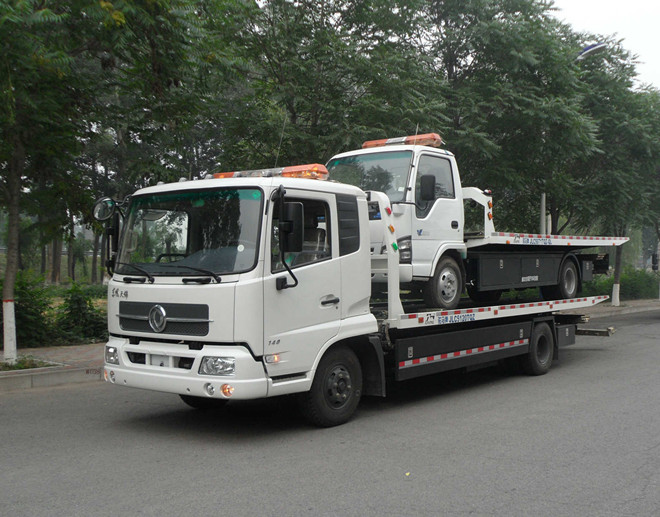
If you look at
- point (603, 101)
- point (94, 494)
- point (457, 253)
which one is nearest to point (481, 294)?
point (457, 253)

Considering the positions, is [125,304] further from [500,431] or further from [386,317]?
[500,431]

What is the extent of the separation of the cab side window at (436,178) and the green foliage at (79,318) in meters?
8.02

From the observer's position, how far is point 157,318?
649 cm

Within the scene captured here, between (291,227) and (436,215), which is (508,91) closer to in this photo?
(436,215)

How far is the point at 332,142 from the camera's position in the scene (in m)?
12.9

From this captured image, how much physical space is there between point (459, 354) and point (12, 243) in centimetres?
661

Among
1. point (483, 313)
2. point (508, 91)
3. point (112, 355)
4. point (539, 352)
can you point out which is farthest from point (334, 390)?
point (508, 91)

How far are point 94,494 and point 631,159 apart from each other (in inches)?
767

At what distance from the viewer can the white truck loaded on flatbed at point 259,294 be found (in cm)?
620

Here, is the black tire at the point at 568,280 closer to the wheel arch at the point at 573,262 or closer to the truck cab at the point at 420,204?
the wheel arch at the point at 573,262

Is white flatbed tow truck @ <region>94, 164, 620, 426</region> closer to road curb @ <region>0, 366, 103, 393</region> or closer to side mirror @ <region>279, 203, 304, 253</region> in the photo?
side mirror @ <region>279, 203, 304, 253</region>

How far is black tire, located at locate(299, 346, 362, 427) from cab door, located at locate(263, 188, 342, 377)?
282 mm

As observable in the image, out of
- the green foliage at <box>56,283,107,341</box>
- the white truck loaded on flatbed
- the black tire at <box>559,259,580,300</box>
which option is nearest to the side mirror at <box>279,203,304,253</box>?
the white truck loaded on flatbed

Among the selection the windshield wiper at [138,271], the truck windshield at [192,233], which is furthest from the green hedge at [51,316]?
Result: the truck windshield at [192,233]
